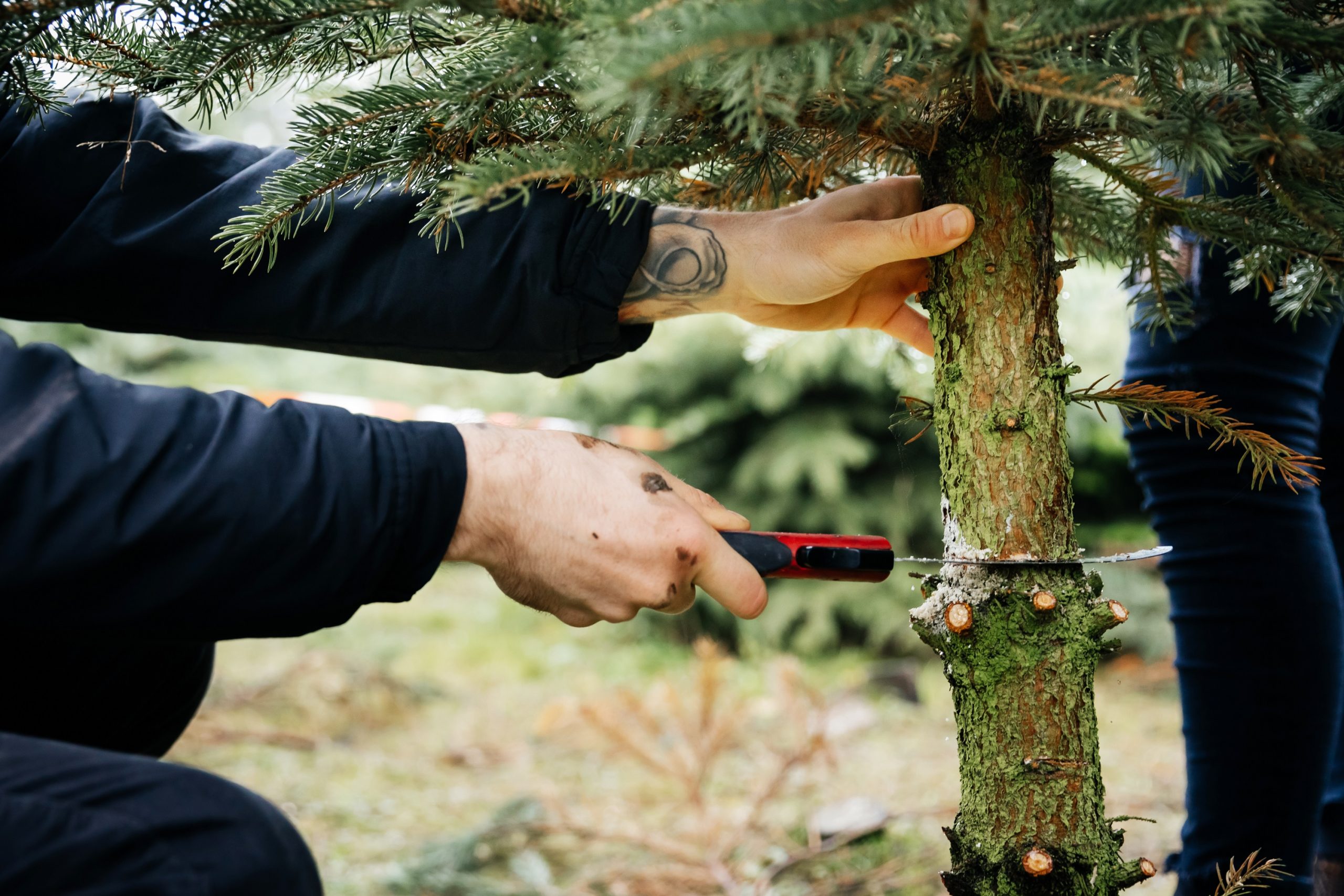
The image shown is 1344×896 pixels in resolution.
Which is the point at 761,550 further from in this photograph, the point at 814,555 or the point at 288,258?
the point at 288,258

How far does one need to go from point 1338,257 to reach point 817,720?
1675 millimetres

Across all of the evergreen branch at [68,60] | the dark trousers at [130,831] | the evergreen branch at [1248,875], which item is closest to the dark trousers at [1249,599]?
the evergreen branch at [1248,875]

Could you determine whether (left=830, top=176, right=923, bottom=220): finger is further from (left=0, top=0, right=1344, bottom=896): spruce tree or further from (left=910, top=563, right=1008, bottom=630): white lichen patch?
(left=910, top=563, right=1008, bottom=630): white lichen patch

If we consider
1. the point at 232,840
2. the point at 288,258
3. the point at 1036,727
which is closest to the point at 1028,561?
the point at 1036,727

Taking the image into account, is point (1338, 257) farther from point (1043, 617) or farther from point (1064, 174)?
point (1043, 617)

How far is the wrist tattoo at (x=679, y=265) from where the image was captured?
1240mm

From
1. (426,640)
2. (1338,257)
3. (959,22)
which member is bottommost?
(426,640)

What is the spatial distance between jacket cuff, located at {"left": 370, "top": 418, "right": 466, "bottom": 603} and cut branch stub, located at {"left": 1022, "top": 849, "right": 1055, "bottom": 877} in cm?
67

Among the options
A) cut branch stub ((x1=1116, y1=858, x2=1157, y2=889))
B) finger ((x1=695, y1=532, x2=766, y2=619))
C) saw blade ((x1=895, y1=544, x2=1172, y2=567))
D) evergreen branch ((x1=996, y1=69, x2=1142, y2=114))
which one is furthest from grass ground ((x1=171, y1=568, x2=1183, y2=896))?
evergreen branch ((x1=996, y1=69, x2=1142, y2=114))

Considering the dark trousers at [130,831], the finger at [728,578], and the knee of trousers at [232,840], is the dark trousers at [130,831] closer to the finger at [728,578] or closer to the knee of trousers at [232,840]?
the knee of trousers at [232,840]

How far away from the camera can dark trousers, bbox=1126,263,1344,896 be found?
1252mm

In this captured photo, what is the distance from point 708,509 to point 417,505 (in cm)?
32

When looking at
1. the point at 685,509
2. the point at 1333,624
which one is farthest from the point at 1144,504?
the point at 685,509

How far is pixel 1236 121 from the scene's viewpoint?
882 millimetres
